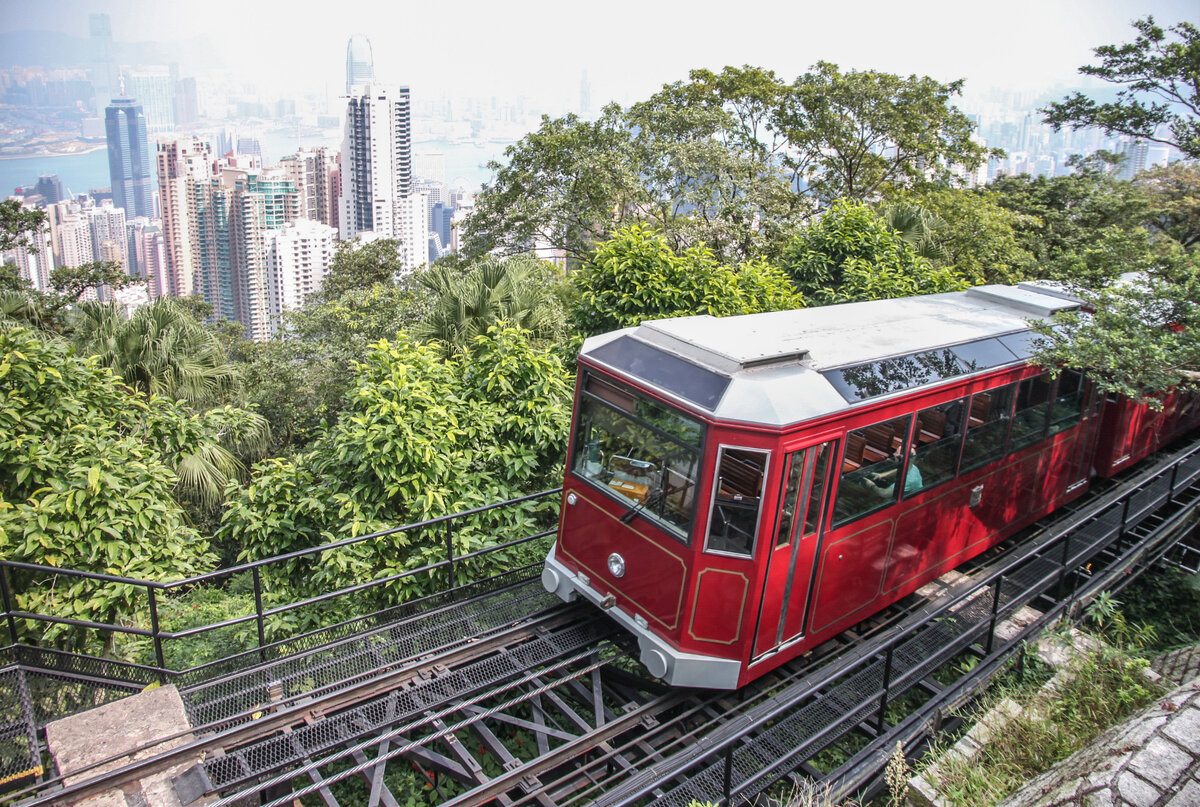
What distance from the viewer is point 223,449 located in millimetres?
9812

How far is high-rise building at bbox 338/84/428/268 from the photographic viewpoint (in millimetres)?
121625

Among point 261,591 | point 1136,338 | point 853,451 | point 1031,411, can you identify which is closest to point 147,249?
point 261,591

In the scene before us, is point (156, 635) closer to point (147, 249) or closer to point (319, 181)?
point (319, 181)

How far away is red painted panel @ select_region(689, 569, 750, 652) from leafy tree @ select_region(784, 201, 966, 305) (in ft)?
26.0

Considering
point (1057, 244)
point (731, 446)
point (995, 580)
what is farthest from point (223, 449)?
point (1057, 244)

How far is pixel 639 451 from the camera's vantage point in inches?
245

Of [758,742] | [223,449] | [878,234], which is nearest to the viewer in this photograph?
[758,742]

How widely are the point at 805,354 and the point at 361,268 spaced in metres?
25.1

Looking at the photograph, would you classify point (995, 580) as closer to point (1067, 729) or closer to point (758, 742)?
point (1067, 729)

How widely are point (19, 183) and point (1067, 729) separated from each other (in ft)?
750

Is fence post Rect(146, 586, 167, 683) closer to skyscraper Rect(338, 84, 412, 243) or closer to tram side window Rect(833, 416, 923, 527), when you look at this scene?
tram side window Rect(833, 416, 923, 527)

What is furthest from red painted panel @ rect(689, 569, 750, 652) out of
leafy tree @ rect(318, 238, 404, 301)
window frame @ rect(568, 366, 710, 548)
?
leafy tree @ rect(318, 238, 404, 301)

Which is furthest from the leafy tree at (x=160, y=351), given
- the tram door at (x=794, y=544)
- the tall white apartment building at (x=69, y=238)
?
the tall white apartment building at (x=69, y=238)

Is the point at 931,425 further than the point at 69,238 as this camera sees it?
No
